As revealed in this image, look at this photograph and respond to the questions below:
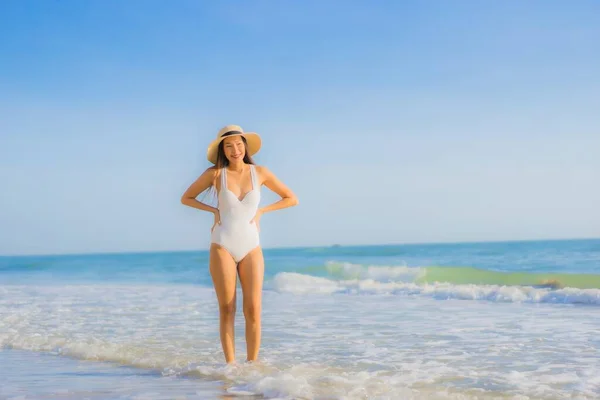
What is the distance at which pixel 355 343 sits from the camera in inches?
281

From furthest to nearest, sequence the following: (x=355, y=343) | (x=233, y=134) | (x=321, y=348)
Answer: (x=355, y=343) → (x=321, y=348) → (x=233, y=134)

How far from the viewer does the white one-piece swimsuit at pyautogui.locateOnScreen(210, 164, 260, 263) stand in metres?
5.25

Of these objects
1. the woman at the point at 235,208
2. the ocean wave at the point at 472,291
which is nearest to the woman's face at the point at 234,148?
the woman at the point at 235,208

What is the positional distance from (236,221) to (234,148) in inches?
22.8

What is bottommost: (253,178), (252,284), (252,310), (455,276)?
(455,276)

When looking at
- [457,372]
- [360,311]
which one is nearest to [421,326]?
[360,311]

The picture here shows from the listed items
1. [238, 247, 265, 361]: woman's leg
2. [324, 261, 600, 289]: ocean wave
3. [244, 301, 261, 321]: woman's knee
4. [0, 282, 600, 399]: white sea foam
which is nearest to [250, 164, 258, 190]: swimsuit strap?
[238, 247, 265, 361]: woman's leg

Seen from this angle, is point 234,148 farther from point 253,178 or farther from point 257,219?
point 257,219

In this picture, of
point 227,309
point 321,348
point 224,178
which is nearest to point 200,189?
point 224,178

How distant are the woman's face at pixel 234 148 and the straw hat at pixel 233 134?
0.05m

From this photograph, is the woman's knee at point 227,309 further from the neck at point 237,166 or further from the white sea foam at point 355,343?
the neck at point 237,166

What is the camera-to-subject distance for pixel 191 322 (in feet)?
30.6

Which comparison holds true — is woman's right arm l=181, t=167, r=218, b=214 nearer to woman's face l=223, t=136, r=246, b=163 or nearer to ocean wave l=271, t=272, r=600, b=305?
woman's face l=223, t=136, r=246, b=163

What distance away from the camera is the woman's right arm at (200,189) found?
5.32 meters
